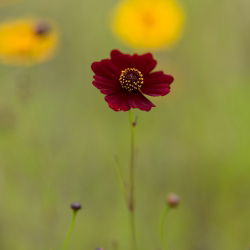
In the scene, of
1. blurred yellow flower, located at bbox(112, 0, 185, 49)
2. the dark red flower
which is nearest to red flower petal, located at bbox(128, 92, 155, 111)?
the dark red flower

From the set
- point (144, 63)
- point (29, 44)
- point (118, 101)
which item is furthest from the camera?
point (29, 44)

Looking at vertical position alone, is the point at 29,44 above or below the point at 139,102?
above

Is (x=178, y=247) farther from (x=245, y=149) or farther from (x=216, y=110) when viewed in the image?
(x=216, y=110)

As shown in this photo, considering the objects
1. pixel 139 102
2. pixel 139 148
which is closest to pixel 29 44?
pixel 139 148

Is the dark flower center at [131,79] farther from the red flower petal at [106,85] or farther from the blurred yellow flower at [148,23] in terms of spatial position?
the blurred yellow flower at [148,23]

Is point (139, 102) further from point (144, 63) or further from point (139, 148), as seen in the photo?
point (139, 148)

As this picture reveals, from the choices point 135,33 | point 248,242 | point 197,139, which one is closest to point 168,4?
point 135,33

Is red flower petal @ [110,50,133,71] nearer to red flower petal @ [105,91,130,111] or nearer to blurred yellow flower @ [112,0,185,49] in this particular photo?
red flower petal @ [105,91,130,111]
